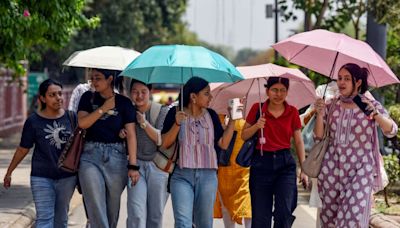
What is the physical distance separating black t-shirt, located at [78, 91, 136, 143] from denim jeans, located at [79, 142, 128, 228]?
0.19ft

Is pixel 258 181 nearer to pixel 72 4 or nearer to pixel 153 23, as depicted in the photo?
pixel 72 4

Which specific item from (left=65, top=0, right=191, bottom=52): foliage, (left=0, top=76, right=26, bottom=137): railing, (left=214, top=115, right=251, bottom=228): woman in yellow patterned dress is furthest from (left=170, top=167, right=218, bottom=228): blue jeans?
(left=65, top=0, right=191, bottom=52): foliage

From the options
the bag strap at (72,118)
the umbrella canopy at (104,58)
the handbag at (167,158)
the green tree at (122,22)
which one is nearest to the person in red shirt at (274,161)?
the handbag at (167,158)

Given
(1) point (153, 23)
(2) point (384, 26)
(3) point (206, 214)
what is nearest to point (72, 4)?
(2) point (384, 26)

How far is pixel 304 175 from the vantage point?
26.9 feet

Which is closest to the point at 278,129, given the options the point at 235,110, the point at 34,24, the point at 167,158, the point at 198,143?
the point at 235,110

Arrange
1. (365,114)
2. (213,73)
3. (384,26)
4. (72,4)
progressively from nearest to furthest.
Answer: (365,114), (213,73), (72,4), (384,26)

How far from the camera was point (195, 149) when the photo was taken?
7695 mm

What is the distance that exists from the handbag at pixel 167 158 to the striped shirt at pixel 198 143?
56 millimetres

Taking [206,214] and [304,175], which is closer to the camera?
[206,214]

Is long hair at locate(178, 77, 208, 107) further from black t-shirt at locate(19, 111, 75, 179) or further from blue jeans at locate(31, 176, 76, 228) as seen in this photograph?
blue jeans at locate(31, 176, 76, 228)

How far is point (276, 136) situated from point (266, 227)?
80cm

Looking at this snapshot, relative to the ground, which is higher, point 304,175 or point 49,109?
point 49,109

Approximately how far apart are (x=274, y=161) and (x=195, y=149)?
77 centimetres
